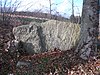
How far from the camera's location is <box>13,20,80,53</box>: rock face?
9.22 m

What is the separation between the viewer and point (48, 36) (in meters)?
9.54

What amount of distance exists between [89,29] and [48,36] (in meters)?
2.07

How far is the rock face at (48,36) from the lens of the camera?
9.22m

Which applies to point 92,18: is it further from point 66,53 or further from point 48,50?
point 48,50

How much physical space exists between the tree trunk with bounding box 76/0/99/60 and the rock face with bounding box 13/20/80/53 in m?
1.15

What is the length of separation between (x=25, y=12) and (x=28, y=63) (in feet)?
26.9

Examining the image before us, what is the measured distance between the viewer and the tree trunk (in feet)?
25.5

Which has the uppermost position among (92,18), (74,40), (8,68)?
(92,18)

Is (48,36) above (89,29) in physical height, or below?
below

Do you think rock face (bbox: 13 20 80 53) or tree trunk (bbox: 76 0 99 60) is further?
rock face (bbox: 13 20 80 53)

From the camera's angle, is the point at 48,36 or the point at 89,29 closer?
the point at 89,29

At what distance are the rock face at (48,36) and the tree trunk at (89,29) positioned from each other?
1.15 meters

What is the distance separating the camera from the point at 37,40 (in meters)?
9.49

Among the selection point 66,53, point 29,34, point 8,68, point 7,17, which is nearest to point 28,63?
point 8,68
